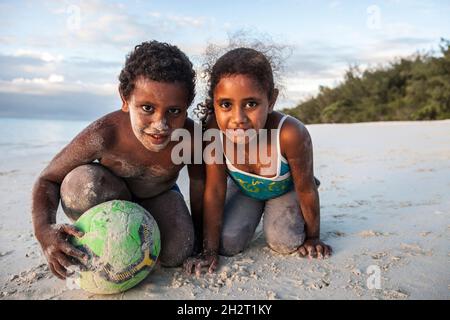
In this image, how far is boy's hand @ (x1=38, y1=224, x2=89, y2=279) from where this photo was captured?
2.39m

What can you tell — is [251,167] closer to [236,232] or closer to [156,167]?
[236,232]

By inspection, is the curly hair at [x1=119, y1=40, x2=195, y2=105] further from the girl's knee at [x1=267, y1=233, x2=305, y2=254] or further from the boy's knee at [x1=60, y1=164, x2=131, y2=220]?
the girl's knee at [x1=267, y1=233, x2=305, y2=254]

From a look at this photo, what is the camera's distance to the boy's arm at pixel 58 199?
2432 mm

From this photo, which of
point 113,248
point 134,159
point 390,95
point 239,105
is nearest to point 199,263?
point 113,248

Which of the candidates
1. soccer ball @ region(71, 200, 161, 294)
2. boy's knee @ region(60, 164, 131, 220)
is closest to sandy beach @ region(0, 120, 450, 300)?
soccer ball @ region(71, 200, 161, 294)

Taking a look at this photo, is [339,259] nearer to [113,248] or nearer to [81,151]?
[113,248]

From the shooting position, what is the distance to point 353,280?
2572 millimetres

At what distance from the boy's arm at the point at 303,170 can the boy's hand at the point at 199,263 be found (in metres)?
0.67

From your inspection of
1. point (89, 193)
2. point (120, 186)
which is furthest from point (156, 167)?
point (89, 193)

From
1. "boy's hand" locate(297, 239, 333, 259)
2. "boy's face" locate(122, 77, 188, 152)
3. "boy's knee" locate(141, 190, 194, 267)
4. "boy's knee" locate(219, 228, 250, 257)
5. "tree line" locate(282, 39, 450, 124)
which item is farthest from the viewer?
"tree line" locate(282, 39, 450, 124)

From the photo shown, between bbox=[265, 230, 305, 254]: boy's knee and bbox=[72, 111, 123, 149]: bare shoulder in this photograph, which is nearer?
bbox=[72, 111, 123, 149]: bare shoulder

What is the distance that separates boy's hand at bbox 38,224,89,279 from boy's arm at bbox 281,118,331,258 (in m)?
1.56

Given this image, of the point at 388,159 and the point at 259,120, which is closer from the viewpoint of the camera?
the point at 259,120
